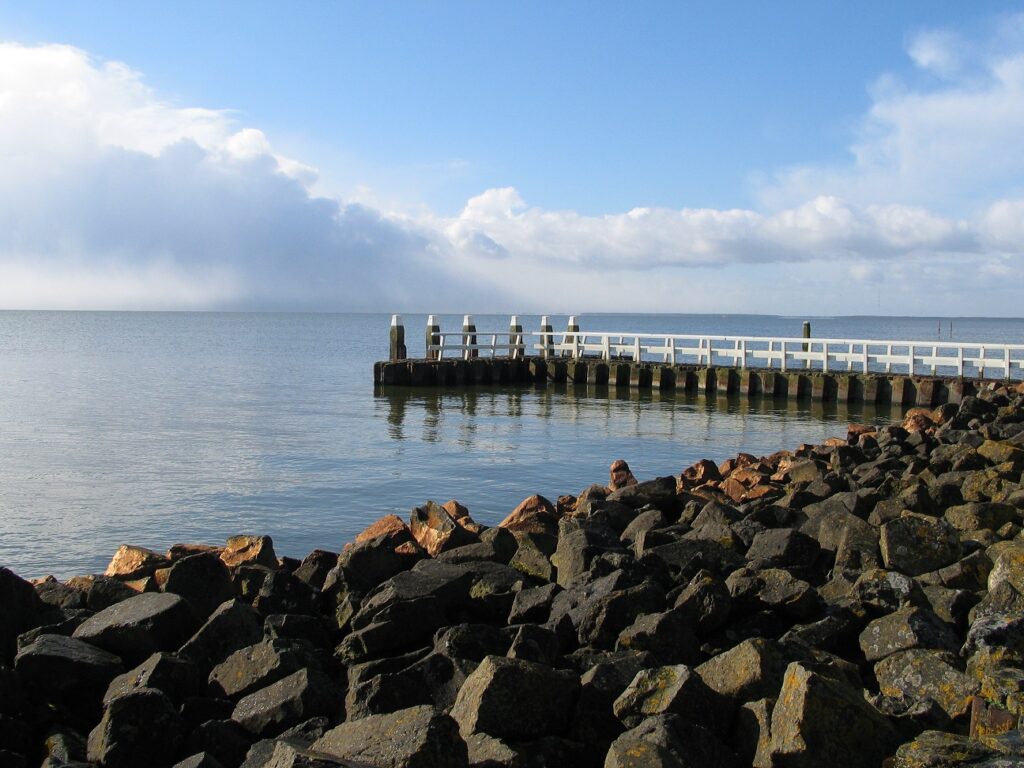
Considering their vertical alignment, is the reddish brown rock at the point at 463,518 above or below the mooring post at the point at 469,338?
below

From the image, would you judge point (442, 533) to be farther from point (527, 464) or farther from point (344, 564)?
point (527, 464)

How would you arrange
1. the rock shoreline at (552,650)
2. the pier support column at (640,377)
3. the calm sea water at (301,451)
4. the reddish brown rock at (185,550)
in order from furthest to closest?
the pier support column at (640,377)
the calm sea water at (301,451)
the reddish brown rock at (185,550)
the rock shoreline at (552,650)

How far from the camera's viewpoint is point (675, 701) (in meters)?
4.52

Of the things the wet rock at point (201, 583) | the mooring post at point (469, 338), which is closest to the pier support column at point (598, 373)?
the mooring post at point (469, 338)

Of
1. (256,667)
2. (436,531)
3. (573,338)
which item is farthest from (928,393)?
(256,667)

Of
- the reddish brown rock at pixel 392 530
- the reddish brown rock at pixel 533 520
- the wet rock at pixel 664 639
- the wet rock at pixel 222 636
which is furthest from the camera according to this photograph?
the reddish brown rock at pixel 533 520

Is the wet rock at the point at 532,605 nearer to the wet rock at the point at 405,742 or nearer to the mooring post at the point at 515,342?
the wet rock at the point at 405,742

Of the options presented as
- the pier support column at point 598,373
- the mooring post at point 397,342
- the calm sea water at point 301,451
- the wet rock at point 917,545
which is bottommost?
the calm sea water at point 301,451

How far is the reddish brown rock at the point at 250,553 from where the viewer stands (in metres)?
8.64

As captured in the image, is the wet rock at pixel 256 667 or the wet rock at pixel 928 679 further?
the wet rock at pixel 256 667

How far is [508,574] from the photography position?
23.4ft

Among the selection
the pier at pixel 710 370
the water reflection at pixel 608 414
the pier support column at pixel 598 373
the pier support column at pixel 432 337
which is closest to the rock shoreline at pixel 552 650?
the water reflection at pixel 608 414

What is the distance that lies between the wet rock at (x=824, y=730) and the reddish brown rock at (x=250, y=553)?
539cm

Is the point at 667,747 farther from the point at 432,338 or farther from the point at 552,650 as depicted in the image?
the point at 432,338
